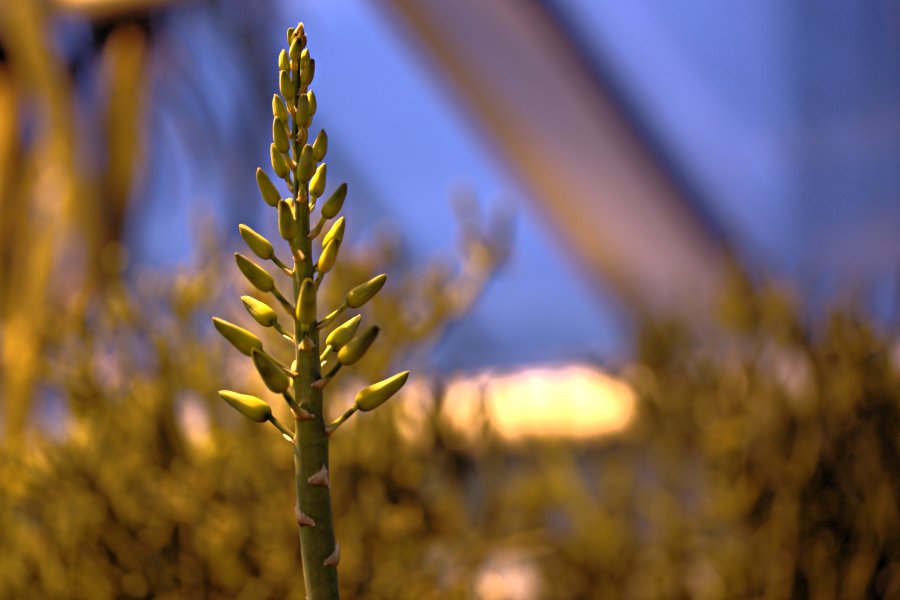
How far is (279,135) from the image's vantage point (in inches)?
7.3

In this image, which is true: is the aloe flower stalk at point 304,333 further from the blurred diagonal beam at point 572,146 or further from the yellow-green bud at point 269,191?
the blurred diagonal beam at point 572,146

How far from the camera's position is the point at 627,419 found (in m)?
0.90

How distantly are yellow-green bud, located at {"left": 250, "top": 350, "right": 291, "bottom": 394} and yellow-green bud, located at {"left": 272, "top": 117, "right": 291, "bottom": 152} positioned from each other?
4 cm

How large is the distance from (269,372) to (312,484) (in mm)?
19

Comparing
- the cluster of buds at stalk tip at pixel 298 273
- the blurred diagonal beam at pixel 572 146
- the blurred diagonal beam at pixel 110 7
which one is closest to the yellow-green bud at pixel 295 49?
the cluster of buds at stalk tip at pixel 298 273

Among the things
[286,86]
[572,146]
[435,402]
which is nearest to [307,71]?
[286,86]

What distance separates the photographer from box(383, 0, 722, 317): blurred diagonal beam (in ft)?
4.53

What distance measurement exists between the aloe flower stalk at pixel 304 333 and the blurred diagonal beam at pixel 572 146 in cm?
118

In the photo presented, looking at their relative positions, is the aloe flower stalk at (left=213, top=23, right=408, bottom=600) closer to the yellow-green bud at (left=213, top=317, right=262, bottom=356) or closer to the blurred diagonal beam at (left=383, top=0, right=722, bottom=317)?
the yellow-green bud at (left=213, top=317, right=262, bottom=356)

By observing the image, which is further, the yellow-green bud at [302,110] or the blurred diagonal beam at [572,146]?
the blurred diagonal beam at [572,146]

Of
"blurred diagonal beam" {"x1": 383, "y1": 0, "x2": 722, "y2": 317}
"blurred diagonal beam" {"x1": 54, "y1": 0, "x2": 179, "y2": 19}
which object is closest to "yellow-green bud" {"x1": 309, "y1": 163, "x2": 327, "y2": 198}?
"blurred diagonal beam" {"x1": 383, "y1": 0, "x2": 722, "y2": 317}

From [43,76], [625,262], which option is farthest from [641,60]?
[43,76]

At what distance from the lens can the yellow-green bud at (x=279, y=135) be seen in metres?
0.18

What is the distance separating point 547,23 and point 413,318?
86 centimetres
